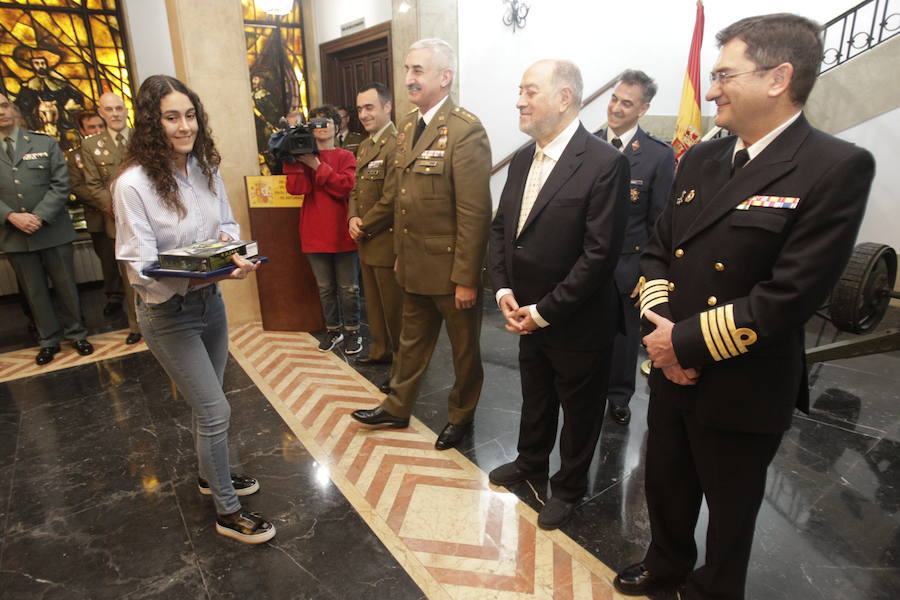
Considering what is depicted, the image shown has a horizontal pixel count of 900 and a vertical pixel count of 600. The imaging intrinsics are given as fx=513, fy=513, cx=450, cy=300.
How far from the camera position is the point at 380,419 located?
2768 millimetres

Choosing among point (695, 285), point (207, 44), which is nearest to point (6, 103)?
point (207, 44)

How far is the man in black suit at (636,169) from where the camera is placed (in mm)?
2607

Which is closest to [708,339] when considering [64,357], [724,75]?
[724,75]

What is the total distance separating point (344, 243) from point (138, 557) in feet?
7.53

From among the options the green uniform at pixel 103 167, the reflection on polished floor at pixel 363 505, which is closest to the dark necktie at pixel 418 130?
the reflection on polished floor at pixel 363 505

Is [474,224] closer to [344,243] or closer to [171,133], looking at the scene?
[171,133]

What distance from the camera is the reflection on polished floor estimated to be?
5.97 ft

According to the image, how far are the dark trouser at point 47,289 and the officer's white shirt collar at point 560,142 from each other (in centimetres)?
372

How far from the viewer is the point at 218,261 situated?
5.37 feet

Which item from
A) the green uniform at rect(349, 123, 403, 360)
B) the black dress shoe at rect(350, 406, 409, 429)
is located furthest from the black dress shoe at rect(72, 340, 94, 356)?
the black dress shoe at rect(350, 406, 409, 429)

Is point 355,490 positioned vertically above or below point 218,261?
below

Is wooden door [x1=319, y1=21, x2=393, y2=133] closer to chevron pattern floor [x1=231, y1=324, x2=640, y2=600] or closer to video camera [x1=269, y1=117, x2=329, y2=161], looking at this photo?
video camera [x1=269, y1=117, x2=329, y2=161]

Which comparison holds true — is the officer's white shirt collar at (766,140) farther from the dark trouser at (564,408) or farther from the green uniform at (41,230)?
the green uniform at (41,230)

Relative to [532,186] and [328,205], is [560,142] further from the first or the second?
[328,205]
